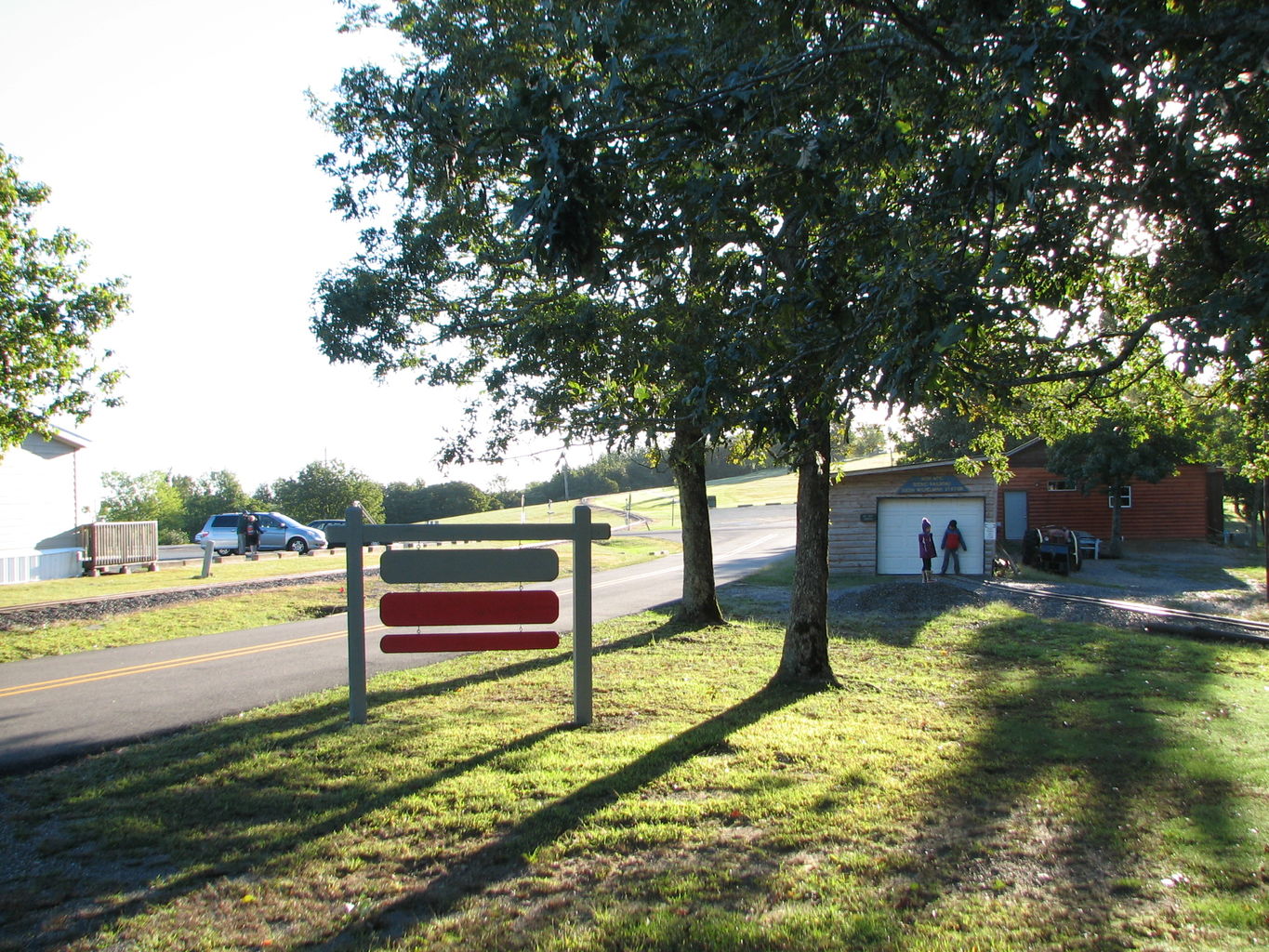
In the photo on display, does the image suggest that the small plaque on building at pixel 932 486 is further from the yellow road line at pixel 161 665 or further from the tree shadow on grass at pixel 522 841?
the tree shadow on grass at pixel 522 841

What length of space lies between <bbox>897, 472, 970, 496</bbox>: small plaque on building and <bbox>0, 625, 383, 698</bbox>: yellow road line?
17615 mm

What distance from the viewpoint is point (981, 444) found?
39.2 feet

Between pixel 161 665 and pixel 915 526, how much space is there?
20.8 m

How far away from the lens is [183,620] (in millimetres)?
15148

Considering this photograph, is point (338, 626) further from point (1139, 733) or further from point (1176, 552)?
point (1176, 552)

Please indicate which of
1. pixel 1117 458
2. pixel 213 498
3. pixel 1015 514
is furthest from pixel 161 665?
pixel 213 498

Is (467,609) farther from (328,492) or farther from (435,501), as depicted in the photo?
(435,501)

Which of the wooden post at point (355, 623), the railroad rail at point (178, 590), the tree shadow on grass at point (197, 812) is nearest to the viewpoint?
the tree shadow on grass at point (197, 812)

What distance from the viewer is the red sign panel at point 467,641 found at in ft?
24.5

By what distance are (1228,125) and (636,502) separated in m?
71.2

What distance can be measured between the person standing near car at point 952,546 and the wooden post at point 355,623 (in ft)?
66.8

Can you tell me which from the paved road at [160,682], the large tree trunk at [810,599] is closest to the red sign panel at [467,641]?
the paved road at [160,682]

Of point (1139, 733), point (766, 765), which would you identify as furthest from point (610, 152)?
point (1139, 733)

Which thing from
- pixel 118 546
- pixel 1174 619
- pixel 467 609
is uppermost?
pixel 467 609
